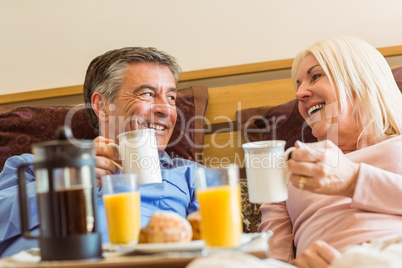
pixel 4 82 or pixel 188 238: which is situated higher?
pixel 4 82

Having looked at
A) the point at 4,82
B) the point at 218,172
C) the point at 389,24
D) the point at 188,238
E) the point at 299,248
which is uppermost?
the point at 389,24

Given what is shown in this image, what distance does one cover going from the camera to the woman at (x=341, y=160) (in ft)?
3.95

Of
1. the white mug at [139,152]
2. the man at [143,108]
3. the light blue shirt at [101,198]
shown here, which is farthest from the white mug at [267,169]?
the man at [143,108]

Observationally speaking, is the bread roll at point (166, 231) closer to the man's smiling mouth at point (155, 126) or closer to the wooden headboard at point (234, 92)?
the man's smiling mouth at point (155, 126)

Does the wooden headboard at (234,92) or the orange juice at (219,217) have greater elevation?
the wooden headboard at (234,92)

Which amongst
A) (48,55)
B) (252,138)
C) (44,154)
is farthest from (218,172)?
(48,55)

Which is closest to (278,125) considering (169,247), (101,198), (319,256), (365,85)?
(365,85)

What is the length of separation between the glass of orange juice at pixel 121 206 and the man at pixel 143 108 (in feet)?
1.72

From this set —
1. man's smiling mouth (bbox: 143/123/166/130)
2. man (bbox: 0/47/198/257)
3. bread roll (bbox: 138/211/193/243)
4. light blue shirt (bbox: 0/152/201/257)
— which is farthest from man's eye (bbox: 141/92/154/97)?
bread roll (bbox: 138/211/193/243)

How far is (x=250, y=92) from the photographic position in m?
2.22

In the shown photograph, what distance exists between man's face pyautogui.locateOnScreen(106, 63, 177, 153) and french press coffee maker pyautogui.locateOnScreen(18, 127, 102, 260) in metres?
0.90

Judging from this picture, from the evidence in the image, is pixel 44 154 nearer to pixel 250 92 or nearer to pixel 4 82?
pixel 250 92

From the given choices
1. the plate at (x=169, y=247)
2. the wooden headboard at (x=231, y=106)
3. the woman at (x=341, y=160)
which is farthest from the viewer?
the wooden headboard at (x=231, y=106)

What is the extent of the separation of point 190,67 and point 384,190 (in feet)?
4.34
